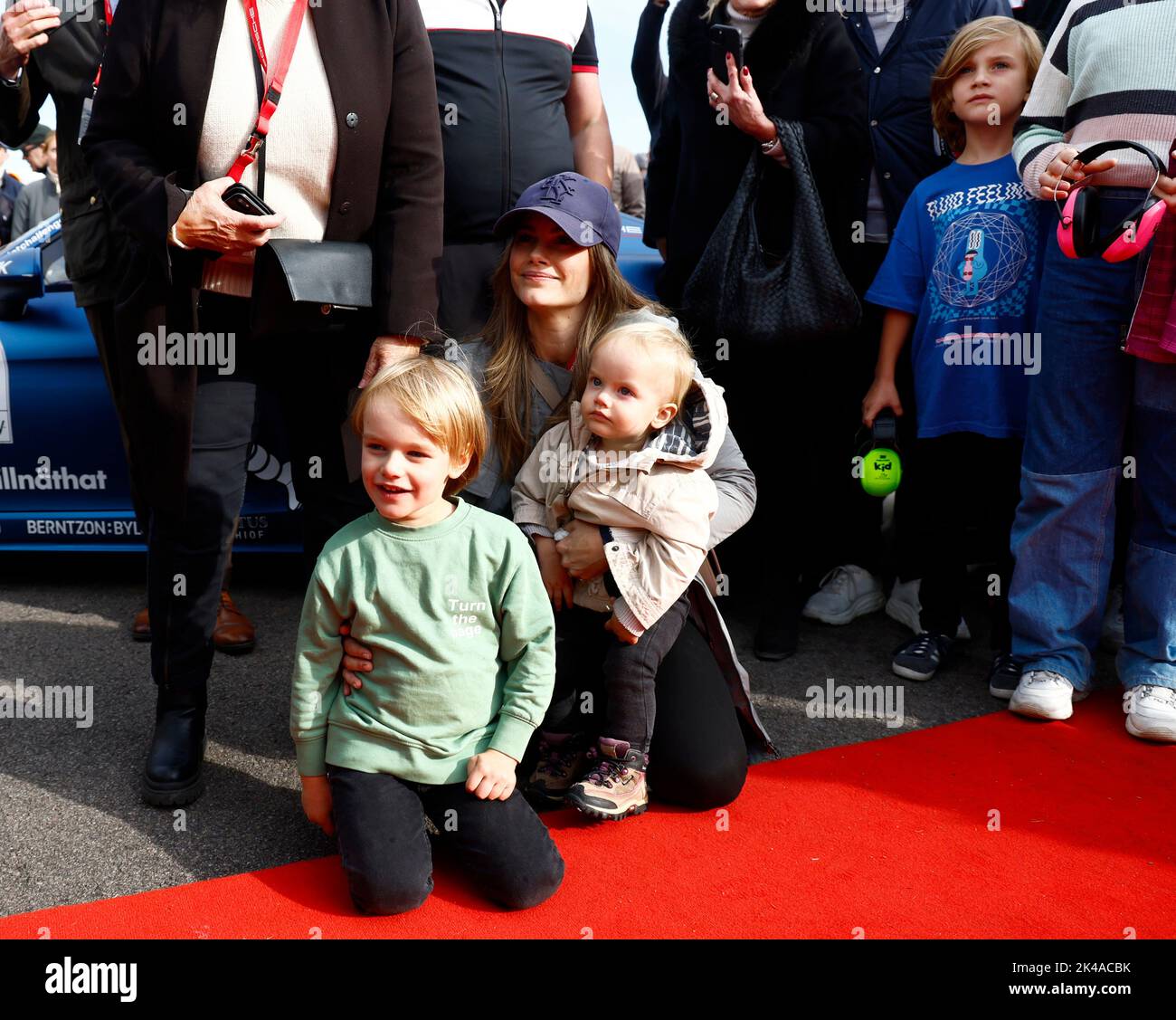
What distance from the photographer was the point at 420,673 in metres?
2.19

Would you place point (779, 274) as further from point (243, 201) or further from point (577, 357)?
point (243, 201)

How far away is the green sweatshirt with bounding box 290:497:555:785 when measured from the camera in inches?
86.4

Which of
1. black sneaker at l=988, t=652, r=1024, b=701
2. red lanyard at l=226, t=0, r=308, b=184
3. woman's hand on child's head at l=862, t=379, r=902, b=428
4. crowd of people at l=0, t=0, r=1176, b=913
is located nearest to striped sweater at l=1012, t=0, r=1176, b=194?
crowd of people at l=0, t=0, r=1176, b=913

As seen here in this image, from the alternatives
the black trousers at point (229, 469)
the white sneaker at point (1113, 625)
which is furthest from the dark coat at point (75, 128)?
the white sneaker at point (1113, 625)

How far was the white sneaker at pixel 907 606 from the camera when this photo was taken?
12.0 feet

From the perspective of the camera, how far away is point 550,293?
2.64 metres

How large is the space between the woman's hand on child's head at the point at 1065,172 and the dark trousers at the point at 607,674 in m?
1.41

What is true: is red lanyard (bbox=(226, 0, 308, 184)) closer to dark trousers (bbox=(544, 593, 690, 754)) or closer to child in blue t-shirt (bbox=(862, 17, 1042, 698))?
dark trousers (bbox=(544, 593, 690, 754))

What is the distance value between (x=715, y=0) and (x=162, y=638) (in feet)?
8.05

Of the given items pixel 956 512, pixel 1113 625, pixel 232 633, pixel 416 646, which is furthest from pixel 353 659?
pixel 1113 625

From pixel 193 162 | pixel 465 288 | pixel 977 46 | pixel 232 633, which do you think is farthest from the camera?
pixel 232 633

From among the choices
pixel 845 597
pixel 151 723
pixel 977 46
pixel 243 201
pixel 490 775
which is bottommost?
pixel 151 723

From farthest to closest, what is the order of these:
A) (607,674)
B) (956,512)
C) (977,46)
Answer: (956,512)
(977,46)
(607,674)

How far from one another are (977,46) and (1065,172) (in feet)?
2.06
